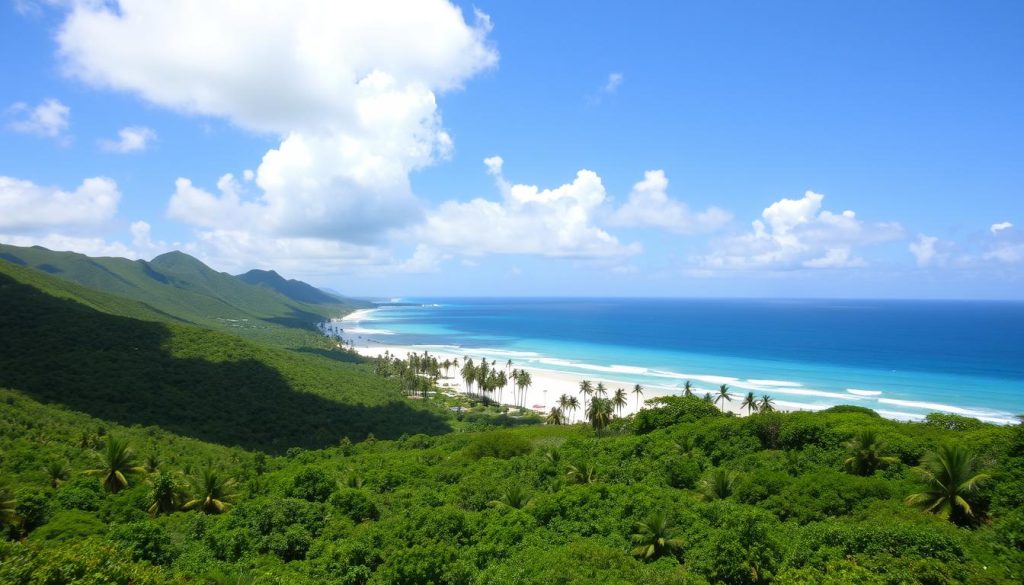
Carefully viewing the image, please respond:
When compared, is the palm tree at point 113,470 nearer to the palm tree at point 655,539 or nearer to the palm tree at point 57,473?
the palm tree at point 57,473

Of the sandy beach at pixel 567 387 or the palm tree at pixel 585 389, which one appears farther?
the sandy beach at pixel 567 387

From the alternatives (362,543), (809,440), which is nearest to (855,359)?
(809,440)

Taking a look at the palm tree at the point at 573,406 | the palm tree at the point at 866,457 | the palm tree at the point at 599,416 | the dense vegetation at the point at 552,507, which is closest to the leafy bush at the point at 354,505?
the dense vegetation at the point at 552,507

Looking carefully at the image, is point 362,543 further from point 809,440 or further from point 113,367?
point 113,367

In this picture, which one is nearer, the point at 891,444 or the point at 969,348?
the point at 891,444

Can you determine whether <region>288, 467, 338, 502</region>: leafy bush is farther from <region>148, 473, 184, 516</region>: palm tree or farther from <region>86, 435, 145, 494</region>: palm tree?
<region>86, 435, 145, 494</region>: palm tree

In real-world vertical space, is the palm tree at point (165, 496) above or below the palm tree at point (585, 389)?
above

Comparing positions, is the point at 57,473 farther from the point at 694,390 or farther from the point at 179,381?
the point at 694,390

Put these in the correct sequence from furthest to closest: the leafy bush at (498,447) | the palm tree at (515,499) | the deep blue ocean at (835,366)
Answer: the deep blue ocean at (835,366), the leafy bush at (498,447), the palm tree at (515,499)
